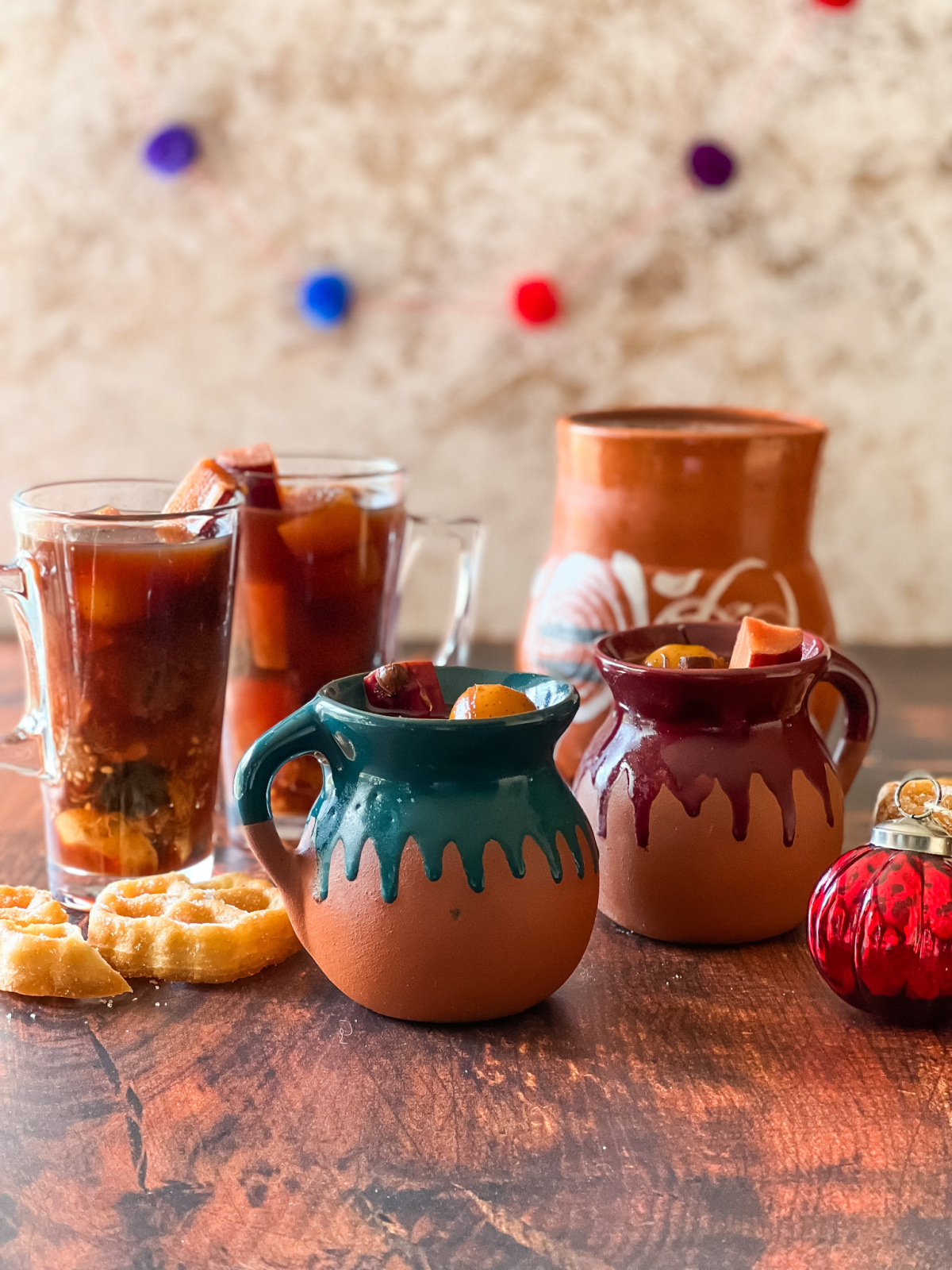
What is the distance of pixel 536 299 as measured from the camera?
5.12ft

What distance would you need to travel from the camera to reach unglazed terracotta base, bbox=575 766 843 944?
630 millimetres

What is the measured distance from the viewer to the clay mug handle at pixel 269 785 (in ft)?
1.92

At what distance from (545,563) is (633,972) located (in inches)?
13.2

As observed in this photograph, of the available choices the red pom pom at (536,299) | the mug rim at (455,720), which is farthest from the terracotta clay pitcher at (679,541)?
the red pom pom at (536,299)

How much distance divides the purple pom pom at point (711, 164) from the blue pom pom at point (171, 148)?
611 mm

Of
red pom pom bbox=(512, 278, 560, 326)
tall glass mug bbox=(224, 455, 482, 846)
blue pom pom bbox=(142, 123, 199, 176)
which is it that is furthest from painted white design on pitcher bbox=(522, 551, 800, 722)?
blue pom pom bbox=(142, 123, 199, 176)

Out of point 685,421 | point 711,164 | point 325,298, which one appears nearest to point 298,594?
point 685,421

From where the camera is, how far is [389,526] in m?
0.80

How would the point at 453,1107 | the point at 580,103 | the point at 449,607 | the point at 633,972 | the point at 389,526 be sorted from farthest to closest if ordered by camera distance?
the point at 449,607, the point at 580,103, the point at 389,526, the point at 633,972, the point at 453,1107

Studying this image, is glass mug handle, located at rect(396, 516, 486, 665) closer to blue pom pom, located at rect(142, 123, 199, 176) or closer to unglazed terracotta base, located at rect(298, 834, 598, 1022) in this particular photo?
unglazed terracotta base, located at rect(298, 834, 598, 1022)

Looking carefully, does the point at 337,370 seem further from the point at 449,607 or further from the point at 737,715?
the point at 737,715

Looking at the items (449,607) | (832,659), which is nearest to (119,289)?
(449,607)

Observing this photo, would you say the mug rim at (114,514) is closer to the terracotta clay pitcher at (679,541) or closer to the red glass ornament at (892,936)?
the terracotta clay pitcher at (679,541)

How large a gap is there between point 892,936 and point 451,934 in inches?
7.7
